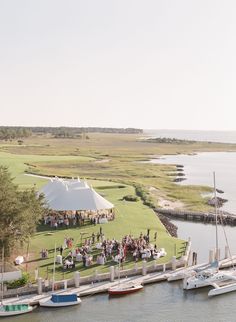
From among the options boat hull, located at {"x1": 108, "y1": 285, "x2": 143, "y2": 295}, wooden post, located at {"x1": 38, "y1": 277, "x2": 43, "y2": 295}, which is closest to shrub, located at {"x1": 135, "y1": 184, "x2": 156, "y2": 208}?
boat hull, located at {"x1": 108, "y1": 285, "x2": 143, "y2": 295}

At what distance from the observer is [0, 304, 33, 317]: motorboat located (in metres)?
34.4

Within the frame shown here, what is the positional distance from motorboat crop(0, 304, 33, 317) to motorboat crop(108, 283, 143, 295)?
667 cm

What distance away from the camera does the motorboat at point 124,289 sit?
38.4 meters

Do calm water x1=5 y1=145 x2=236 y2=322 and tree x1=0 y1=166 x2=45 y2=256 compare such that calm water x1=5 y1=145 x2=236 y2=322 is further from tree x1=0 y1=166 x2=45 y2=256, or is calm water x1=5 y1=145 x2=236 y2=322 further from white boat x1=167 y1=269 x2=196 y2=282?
tree x1=0 y1=166 x2=45 y2=256

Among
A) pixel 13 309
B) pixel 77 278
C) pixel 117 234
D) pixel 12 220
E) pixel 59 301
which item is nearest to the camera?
pixel 13 309

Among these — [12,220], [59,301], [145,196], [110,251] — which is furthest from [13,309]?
[145,196]

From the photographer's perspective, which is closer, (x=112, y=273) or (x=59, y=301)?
(x=59, y=301)

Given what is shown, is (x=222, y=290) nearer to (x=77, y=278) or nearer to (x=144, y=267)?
(x=144, y=267)

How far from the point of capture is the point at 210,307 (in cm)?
3756

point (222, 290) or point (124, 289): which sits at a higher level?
point (124, 289)

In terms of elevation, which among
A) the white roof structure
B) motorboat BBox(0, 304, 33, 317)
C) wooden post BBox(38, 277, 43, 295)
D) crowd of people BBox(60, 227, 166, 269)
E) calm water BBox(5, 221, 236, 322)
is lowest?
calm water BBox(5, 221, 236, 322)

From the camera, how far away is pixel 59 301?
35969 millimetres

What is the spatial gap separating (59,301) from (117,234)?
1727 cm

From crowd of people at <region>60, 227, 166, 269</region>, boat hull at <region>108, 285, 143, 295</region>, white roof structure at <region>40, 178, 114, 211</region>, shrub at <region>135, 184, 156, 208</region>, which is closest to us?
boat hull at <region>108, 285, 143, 295</region>
